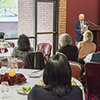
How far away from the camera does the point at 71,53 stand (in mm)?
5508

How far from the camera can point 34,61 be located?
439 cm

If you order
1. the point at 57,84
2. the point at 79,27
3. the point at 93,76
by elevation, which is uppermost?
the point at 79,27

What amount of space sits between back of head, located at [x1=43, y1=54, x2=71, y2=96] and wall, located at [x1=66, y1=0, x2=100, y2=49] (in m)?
7.71

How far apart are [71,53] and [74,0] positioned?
15.4ft

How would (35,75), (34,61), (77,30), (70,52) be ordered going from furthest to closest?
(77,30) → (70,52) → (34,61) → (35,75)

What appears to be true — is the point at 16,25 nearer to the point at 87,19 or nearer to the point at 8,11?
the point at 8,11

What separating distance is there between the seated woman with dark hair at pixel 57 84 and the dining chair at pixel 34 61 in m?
2.16

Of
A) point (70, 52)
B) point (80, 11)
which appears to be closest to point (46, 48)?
point (70, 52)

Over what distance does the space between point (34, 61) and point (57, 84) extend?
2.31 meters

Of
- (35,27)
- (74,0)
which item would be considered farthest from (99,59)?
(74,0)

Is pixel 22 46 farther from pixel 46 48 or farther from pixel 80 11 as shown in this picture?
pixel 80 11

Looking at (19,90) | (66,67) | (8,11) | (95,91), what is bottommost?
(95,91)

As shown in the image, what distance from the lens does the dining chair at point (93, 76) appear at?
3971 mm

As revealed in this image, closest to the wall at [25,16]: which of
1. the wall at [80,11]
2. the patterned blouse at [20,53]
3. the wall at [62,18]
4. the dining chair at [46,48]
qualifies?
the wall at [62,18]
